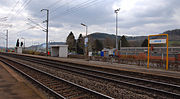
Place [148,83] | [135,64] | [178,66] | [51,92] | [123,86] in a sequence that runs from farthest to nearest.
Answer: [135,64] → [178,66] → [148,83] → [123,86] → [51,92]

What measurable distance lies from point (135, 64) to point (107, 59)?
5.56 meters

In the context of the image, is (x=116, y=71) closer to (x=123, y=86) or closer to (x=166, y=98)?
(x=123, y=86)

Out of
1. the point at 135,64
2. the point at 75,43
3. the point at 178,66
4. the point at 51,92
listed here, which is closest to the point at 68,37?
the point at 75,43

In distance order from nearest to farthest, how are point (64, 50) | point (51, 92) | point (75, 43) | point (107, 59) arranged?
point (51, 92) → point (107, 59) → point (64, 50) → point (75, 43)

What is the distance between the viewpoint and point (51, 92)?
7.00 meters

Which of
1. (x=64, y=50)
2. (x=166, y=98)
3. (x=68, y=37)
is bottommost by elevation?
(x=166, y=98)

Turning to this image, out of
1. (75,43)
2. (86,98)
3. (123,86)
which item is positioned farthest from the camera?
(75,43)

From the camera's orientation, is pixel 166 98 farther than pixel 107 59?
No

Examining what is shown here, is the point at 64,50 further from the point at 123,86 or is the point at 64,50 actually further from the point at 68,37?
the point at 68,37

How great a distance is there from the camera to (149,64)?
18.5 meters

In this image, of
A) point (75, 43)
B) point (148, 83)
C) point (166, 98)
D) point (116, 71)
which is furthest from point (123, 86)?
point (75, 43)

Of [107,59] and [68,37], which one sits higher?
[68,37]

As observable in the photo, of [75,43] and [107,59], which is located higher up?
[75,43]

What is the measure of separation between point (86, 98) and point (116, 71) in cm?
829
